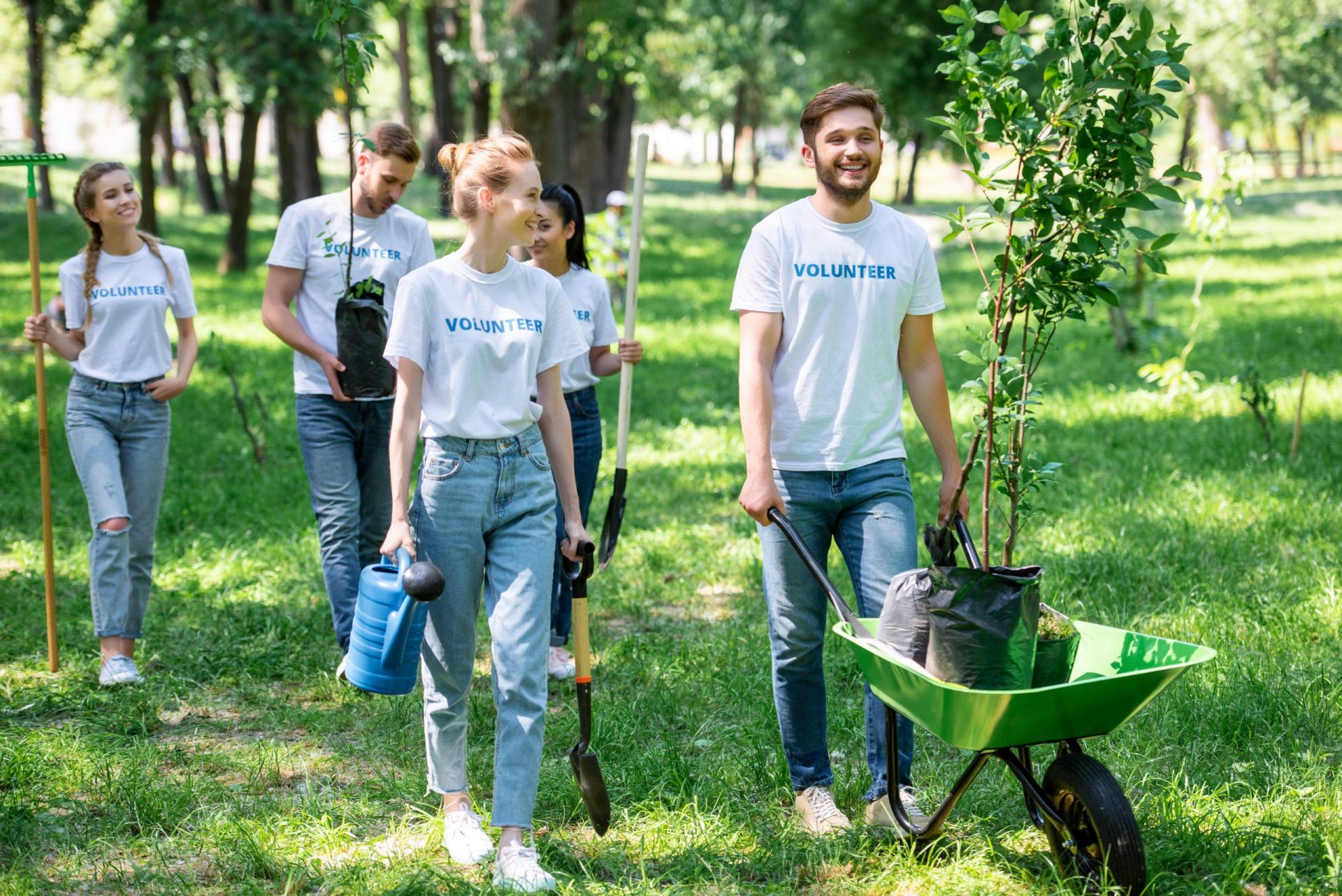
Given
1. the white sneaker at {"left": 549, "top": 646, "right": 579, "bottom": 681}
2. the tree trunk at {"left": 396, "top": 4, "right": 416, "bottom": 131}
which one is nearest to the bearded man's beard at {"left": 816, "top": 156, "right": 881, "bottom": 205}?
the white sneaker at {"left": 549, "top": 646, "right": 579, "bottom": 681}

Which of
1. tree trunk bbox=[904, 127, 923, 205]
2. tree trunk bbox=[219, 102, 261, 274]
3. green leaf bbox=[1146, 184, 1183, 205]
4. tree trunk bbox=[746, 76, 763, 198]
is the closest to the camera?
green leaf bbox=[1146, 184, 1183, 205]

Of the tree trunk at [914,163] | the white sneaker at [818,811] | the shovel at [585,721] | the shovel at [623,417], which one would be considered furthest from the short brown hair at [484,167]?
the tree trunk at [914,163]

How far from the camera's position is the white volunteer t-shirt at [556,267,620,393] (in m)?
5.53

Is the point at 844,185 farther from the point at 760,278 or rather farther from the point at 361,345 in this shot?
the point at 361,345

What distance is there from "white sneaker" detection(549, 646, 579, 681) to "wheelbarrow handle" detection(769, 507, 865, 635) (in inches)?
83.0

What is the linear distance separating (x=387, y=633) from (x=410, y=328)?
860mm

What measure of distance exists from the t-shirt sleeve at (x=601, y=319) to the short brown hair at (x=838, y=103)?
193cm

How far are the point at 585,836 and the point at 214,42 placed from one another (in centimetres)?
1693

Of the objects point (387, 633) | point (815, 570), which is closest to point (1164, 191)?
point (815, 570)

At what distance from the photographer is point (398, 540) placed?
3.66m

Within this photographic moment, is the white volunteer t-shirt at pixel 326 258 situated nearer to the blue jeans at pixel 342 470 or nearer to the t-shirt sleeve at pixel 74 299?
the blue jeans at pixel 342 470

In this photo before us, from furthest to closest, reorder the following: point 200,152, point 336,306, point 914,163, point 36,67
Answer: point 914,163, point 200,152, point 36,67, point 336,306

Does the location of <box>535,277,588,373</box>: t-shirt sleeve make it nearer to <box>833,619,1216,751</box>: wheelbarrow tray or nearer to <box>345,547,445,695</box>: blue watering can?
<box>345,547,445,695</box>: blue watering can

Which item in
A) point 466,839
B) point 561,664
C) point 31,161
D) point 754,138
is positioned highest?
point 754,138
